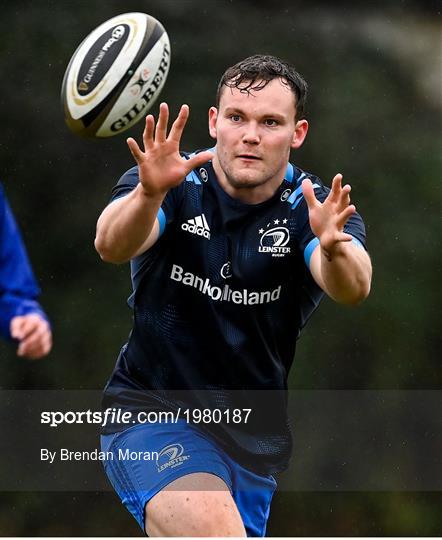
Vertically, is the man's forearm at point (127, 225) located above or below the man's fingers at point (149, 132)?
below

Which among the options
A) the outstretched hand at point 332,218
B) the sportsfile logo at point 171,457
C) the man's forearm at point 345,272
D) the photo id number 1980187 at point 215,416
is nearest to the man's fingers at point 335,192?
the outstretched hand at point 332,218

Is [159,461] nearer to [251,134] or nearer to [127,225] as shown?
[127,225]

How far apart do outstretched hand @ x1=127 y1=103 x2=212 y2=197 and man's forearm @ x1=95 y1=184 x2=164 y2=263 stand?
59 mm

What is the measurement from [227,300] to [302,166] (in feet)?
15.0

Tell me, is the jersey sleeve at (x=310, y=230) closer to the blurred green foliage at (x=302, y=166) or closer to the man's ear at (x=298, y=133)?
the man's ear at (x=298, y=133)

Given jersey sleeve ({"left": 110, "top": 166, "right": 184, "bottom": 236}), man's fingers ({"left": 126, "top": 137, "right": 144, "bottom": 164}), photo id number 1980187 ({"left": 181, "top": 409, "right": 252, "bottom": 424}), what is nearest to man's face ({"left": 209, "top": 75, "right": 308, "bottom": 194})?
jersey sleeve ({"left": 110, "top": 166, "right": 184, "bottom": 236})

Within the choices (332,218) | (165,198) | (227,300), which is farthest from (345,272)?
(165,198)

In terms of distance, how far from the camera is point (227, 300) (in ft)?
15.4

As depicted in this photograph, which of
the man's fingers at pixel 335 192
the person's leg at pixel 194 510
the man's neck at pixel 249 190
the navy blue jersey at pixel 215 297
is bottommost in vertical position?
the person's leg at pixel 194 510

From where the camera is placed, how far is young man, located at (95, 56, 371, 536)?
15.1 ft

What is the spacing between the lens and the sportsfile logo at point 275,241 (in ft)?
15.5

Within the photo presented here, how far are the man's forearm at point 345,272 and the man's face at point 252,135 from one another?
480mm

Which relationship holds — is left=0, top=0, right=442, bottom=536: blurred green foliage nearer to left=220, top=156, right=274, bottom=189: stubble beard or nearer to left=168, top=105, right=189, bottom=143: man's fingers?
left=220, top=156, right=274, bottom=189: stubble beard

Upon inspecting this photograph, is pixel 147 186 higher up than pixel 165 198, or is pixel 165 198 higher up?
pixel 147 186
